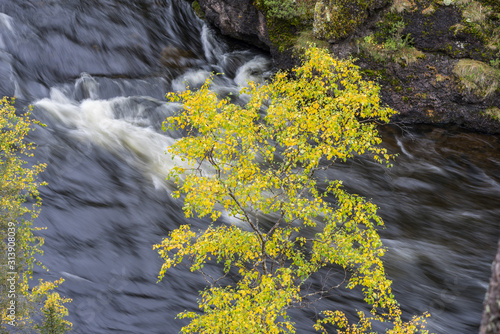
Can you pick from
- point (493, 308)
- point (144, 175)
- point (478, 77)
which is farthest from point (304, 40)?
point (493, 308)

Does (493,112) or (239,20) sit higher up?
(239,20)

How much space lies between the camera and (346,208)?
5344mm

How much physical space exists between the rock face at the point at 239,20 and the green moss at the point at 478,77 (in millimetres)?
7275

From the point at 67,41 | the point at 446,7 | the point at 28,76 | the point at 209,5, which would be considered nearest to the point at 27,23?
the point at 67,41

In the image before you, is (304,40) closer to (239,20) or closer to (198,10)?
(239,20)

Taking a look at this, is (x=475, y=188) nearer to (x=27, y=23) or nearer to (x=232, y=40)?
(x=232, y=40)

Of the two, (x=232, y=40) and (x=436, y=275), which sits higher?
(x=232, y=40)

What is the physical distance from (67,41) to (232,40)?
282 inches

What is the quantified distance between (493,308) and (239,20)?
17961 millimetres

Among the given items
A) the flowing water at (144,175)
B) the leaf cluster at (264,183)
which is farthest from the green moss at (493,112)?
the leaf cluster at (264,183)

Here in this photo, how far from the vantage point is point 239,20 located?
18.8m

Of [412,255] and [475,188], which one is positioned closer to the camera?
[412,255]

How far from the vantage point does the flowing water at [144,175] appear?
9125mm

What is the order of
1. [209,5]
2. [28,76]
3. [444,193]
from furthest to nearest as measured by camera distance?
1. [209,5]
2. [28,76]
3. [444,193]
